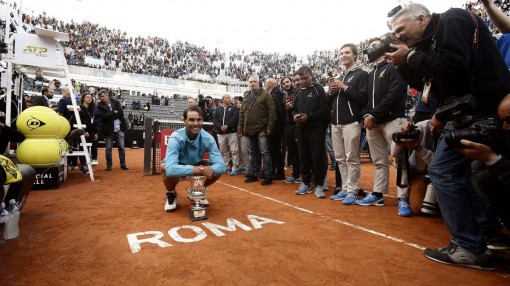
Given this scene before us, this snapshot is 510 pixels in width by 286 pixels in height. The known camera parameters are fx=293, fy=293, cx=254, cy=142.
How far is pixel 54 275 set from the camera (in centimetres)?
203

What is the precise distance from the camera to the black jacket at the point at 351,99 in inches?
159

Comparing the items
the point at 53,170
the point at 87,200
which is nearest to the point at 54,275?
the point at 87,200

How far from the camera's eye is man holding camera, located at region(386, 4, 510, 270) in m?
2.02

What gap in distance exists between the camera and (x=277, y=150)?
236 inches

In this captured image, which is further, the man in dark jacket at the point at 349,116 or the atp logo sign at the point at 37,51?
the atp logo sign at the point at 37,51

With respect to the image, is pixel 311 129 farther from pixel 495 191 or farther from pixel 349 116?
pixel 495 191

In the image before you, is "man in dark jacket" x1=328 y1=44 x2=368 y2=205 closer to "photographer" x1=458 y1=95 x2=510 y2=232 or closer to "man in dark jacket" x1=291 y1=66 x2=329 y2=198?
"man in dark jacket" x1=291 y1=66 x2=329 y2=198

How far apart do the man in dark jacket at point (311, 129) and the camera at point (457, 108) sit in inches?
100

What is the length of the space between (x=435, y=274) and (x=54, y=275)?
8.64ft

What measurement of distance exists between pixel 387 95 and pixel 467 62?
1708mm

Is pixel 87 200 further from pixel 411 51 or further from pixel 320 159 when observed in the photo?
pixel 411 51

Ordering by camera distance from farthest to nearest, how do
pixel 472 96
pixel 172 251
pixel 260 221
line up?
pixel 260 221 < pixel 172 251 < pixel 472 96

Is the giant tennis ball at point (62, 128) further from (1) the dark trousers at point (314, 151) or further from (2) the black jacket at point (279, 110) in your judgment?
(1) the dark trousers at point (314, 151)

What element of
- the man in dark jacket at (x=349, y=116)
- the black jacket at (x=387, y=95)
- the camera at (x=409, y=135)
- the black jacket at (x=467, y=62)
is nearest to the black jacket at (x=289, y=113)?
the man in dark jacket at (x=349, y=116)
